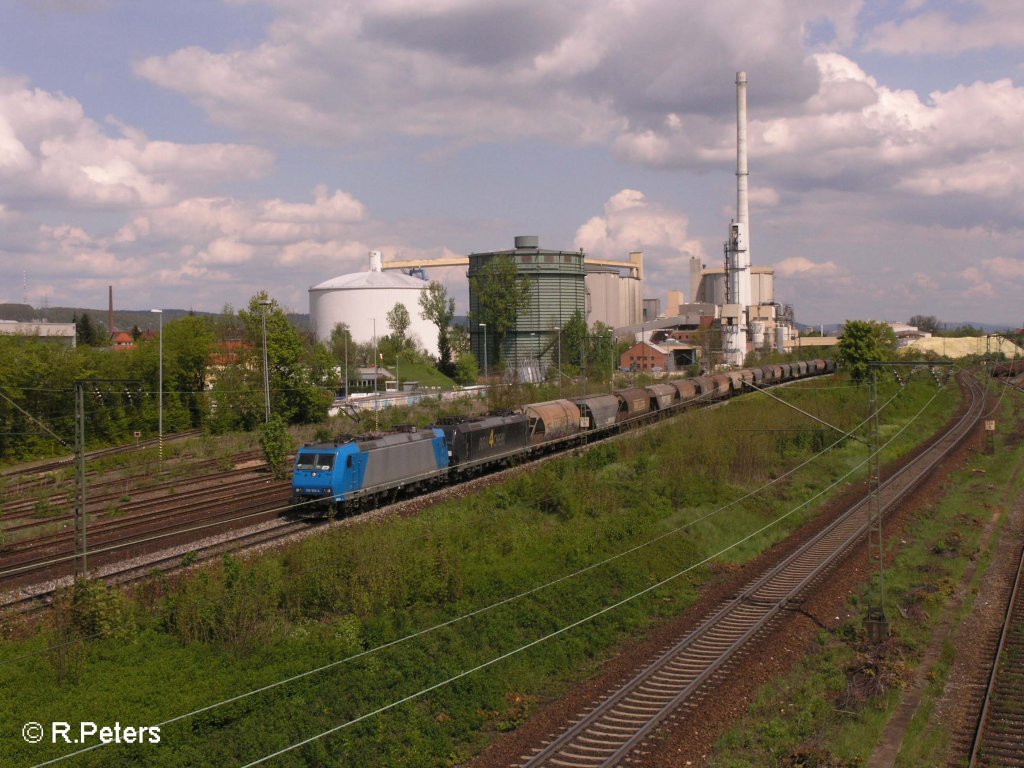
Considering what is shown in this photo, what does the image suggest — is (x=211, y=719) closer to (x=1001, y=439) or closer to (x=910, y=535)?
(x=910, y=535)

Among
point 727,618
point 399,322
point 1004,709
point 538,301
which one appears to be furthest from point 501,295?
point 1004,709

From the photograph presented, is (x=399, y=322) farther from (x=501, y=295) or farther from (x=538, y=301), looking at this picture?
(x=538, y=301)

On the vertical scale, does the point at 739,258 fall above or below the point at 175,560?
above

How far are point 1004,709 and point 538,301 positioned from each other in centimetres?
9630

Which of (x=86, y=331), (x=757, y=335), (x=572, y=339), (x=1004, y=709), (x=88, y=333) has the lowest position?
(x=1004, y=709)

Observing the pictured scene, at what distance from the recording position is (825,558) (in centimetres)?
2753

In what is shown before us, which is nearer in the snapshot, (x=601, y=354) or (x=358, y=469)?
(x=358, y=469)

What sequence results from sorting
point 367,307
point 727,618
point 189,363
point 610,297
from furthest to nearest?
point 610,297 < point 367,307 < point 189,363 < point 727,618

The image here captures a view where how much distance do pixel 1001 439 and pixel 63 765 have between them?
58383 millimetres

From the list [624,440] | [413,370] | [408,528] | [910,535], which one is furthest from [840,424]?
[413,370]

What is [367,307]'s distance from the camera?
409 feet

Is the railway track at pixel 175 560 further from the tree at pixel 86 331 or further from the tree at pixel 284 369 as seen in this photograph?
the tree at pixel 86 331

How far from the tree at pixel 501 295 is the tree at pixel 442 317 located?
155 inches

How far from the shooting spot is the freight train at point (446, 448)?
30.8 meters
